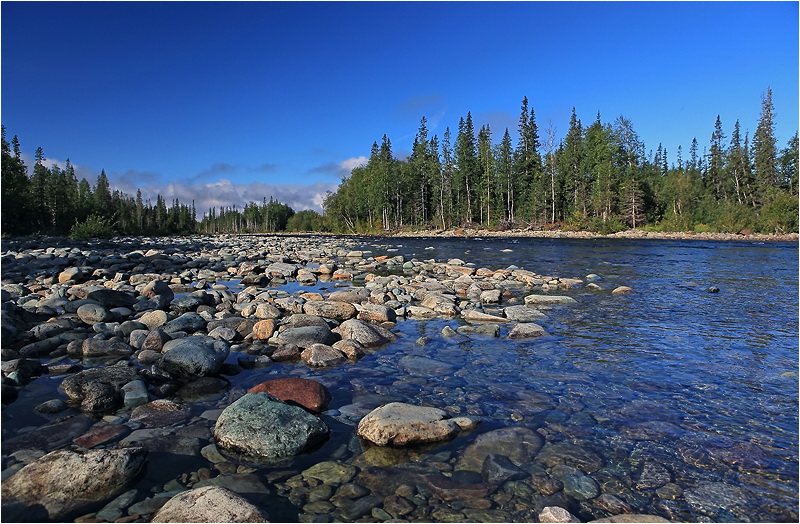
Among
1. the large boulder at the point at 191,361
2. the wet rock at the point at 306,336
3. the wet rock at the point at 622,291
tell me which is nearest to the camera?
the large boulder at the point at 191,361

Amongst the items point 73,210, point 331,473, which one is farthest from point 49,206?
point 331,473

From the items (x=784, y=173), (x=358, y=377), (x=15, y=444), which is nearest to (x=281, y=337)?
(x=358, y=377)

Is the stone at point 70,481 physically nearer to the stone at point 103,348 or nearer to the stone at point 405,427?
the stone at point 405,427

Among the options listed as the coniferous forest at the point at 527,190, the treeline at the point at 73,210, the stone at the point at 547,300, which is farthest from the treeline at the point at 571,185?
the stone at the point at 547,300

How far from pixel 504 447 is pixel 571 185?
66222 millimetres

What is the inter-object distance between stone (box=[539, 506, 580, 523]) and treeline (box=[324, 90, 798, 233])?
5064 centimetres

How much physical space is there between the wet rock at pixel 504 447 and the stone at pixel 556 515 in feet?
2.13

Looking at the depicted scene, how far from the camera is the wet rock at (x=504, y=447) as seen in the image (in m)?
3.57

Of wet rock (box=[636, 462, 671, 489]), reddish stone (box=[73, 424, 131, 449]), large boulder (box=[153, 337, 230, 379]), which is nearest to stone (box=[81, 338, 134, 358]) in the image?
large boulder (box=[153, 337, 230, 379])

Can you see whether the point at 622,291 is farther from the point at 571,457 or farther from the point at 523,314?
the point at 571,457

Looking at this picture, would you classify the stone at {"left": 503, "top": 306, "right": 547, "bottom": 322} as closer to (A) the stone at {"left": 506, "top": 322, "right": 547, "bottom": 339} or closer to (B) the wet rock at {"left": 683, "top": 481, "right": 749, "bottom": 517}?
(A) the stone at {"left": 506, "top": 322, "right": 547, "bottom": 339}

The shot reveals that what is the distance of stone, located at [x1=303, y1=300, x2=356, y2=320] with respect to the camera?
8945 mm

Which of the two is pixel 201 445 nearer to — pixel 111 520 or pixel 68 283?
pixel 111 520

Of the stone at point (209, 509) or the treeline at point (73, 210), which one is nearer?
the stone at point (209, 509)
